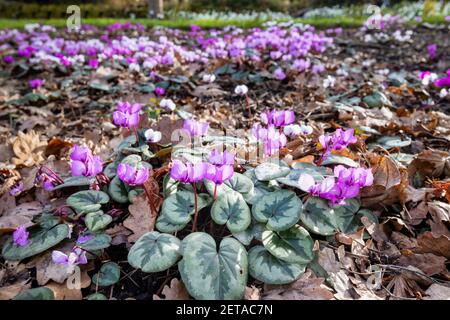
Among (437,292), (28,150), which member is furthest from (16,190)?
(437,292)

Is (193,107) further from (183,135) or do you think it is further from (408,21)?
(408,21)

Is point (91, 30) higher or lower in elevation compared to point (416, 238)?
higher

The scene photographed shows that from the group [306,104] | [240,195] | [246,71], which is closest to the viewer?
[240,195]

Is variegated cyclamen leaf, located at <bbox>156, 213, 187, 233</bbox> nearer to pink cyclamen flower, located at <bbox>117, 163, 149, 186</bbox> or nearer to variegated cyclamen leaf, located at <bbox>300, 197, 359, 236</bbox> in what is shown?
pink cyclamen flower, located at <bbox>117, 163, 149, 186</bbox>

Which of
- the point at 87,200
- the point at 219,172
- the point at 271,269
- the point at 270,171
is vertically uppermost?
the point at 219,172

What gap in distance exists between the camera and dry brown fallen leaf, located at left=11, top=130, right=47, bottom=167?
2502 millimetres

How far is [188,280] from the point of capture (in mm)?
1391

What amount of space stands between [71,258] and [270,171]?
0.89m

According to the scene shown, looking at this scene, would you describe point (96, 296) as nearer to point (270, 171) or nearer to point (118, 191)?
point (118, 191)

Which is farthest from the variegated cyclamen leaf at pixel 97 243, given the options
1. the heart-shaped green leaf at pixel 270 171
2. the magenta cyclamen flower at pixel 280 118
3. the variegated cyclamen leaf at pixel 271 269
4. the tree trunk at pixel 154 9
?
the tree trunk at pixel 154 9

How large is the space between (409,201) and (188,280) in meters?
1.20

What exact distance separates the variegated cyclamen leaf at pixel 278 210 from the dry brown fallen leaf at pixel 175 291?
1.31 ft

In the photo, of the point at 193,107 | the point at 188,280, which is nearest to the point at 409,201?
the point at 188,280

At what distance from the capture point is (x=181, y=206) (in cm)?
168
